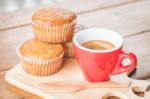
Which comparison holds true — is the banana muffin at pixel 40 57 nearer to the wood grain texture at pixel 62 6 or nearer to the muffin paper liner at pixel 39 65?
the muffin paper liner at pixel 39 65

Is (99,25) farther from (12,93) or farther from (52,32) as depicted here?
(12,93)

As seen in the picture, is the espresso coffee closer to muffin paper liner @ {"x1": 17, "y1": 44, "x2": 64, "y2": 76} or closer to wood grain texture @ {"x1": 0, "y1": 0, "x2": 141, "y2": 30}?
muffin paper liner @ {"x1": 17, "y1": 44, "x2": 64, "y2": 76}

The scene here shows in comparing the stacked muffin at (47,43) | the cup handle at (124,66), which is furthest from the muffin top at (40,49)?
the cup handle at (124,66)

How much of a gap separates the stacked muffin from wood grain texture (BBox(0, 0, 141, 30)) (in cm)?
23

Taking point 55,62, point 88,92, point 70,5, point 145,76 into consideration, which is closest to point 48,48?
point 55,62

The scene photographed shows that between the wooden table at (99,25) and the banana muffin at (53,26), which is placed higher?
the banana muffin at (53,26)

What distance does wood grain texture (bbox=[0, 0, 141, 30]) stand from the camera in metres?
1.14

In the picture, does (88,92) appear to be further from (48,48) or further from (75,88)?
(48,48)

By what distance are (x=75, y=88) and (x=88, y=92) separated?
Answer: 32mm

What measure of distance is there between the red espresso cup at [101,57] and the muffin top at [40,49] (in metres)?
0.05

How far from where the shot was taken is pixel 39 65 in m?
0.85

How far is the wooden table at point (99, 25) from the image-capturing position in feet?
3.08

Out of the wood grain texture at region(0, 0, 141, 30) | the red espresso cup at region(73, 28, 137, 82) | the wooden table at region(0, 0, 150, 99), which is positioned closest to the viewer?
the red espresso cup at region(73, 28, 137, 82)

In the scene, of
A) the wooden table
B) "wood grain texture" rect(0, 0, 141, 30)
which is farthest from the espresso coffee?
"wood grain texture" rect(0, 0, 141, 30)
